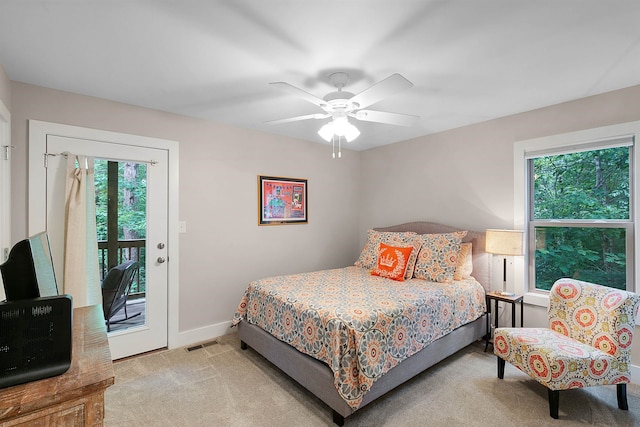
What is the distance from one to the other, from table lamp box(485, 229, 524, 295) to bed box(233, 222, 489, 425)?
0.31m

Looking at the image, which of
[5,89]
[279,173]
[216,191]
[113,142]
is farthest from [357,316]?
[5,89]

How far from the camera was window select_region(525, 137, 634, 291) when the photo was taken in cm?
262

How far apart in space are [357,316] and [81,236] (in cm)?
237

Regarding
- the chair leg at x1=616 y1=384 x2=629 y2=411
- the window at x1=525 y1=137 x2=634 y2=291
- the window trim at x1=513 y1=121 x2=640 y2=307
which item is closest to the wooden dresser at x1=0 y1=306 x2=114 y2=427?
the chair leg at x1=616 y1=384 x2=629 y2=411

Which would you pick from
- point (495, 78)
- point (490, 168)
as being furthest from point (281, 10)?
point (490, 168)

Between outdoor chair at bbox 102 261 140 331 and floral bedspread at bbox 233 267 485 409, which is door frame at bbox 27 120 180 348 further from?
floral bedspread at bbox 233 267 485 409

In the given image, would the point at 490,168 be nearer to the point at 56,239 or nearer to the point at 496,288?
the point at 496,288

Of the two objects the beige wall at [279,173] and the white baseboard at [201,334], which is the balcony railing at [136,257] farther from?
the white baseboard at [201,334]

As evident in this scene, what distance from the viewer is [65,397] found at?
875 mm

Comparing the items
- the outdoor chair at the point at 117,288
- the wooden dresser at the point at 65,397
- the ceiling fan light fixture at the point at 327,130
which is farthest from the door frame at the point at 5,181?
the ceiling fan light fixture at the point at 327,130

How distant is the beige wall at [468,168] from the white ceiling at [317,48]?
21 centimetres

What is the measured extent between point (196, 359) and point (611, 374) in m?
3.24

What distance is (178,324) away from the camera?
124 inches

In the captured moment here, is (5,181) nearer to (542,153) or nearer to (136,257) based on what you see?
(136,257)
